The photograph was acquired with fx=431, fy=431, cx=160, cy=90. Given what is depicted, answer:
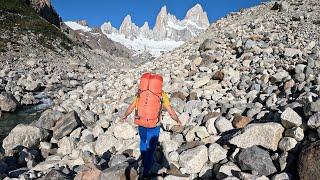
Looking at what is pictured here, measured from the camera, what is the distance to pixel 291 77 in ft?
52.2

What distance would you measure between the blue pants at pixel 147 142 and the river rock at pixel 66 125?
614 centimetres

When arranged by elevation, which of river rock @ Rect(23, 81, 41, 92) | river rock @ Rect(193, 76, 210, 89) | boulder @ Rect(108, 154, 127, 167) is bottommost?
boulder @ Rect(108, 154, 127, 167)

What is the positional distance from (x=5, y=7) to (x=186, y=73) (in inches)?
2900

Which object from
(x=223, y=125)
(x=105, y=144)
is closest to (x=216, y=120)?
(x=223, y=125)

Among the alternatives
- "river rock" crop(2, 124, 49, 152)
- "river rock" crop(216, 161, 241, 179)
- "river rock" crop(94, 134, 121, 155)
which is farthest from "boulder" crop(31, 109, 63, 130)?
"river rock" crop(216, 161, 241, 179)

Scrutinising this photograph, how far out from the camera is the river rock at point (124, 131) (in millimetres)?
15273

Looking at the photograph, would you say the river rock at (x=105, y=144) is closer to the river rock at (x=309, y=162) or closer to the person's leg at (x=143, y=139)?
the person's leg at (x=143, y=139)

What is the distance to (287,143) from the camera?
1070 cm

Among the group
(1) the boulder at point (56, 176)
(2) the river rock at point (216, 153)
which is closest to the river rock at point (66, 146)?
(1) the boulder at point (56, 176)

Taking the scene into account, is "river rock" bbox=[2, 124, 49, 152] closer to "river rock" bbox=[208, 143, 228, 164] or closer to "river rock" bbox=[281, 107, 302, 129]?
"river rock" bbox=[208, 143, 228, 164]

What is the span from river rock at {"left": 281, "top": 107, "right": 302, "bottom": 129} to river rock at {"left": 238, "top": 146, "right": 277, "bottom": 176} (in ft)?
3.14

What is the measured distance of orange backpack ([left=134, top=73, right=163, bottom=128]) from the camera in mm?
10883

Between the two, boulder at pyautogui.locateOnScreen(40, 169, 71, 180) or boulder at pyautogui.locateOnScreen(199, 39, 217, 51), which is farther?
boulder at pyautogui.locateOnScreen(199, 39, 217, 51)

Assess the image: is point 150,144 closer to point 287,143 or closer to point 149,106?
point 149,106
